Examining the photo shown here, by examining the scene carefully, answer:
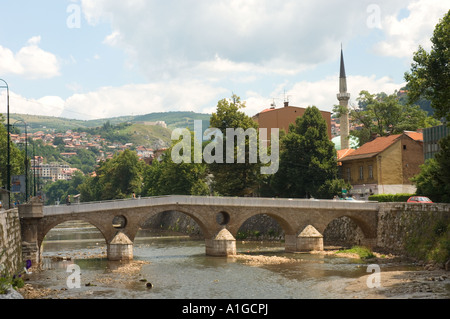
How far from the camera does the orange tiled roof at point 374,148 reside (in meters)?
67.2

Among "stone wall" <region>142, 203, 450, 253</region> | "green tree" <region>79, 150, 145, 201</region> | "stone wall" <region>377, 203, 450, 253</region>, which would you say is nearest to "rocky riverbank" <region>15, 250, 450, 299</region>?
"stone wall" <region>377, 203, 450, 253</region>

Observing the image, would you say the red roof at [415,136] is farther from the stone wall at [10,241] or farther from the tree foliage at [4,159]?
the tree foliage at [4,159]

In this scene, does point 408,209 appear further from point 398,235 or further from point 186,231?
point 186,231

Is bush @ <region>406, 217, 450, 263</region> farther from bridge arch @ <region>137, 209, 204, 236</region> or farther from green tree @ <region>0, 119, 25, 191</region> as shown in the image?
green tree @ <region>0, 119, 25, 191</region>

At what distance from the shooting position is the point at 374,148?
68.9 m

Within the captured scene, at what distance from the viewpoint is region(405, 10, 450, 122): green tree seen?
116ft

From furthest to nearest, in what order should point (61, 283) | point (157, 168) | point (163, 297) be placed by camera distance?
point (157, 168)
point (61, 283)
point (163, 297)

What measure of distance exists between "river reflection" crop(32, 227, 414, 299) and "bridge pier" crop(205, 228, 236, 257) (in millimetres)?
1260

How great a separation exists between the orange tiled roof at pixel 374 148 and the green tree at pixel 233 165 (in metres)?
13.0

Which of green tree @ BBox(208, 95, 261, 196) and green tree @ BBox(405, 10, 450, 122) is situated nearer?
green tree @ BBox(405, 10, 450, 122)

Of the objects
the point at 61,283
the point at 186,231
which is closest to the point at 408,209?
the point at 61,283

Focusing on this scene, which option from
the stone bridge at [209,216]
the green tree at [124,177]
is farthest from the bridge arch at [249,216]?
the green tree at [124,177]

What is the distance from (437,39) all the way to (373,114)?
44.2 m

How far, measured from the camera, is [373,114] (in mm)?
79938
